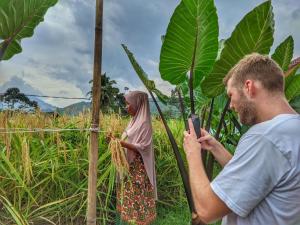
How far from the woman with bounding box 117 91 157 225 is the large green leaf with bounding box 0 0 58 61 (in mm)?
1216

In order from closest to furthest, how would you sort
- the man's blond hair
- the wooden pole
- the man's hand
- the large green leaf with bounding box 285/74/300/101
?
the man's blond hair
the man's hand
the wooden pole
the large green leaf with bounding box 285/74/300/101

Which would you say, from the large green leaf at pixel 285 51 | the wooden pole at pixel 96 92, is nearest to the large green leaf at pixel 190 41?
the large green leaf at pixel 285 51

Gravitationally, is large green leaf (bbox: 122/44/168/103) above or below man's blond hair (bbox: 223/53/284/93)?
above

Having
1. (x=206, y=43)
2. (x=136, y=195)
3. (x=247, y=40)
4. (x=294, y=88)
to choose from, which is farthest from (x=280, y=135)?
(x=294, y=88)

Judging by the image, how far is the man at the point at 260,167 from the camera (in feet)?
3.08

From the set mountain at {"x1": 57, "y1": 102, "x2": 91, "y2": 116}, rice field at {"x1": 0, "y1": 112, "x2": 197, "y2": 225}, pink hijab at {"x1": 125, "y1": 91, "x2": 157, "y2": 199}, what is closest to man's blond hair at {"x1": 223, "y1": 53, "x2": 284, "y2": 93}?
rice field at {"x1": 0, "y1": 112, "x2": 197, "y2": 225}

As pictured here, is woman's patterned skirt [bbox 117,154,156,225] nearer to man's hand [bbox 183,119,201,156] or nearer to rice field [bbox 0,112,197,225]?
rice field [bbox 0,112,197,225]

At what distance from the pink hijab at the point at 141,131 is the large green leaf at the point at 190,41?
39 cm

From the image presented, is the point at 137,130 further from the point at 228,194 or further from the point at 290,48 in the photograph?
the point at 228,194

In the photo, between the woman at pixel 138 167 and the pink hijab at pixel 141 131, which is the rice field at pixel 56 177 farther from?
the pink hijab at pixel 141 131

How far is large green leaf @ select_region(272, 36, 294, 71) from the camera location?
9.34 ft

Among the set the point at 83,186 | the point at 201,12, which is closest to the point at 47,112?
the point at 83,186

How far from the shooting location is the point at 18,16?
1.83 meters

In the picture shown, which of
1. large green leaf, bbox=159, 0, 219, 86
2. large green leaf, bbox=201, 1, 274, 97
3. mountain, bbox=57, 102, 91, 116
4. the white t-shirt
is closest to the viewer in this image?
the white t-shirt
